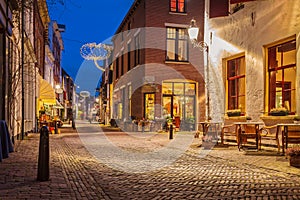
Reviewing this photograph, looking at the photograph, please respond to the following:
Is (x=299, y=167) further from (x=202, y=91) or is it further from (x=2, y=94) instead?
(x=202, y=91)

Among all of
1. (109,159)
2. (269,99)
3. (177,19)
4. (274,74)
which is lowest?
(109,159)

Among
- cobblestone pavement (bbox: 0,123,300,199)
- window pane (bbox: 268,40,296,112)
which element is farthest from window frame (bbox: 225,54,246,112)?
cobblestone pavement (bbox: 0,123,300,199)

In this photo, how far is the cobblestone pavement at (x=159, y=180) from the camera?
5363 millimetres

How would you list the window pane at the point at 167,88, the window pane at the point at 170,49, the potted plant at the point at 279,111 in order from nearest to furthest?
the potted plant at the point at 279,111 → the window pane at the point at 167,88 → the window pane at the point at 170,49

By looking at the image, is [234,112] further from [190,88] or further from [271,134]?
[190,88]

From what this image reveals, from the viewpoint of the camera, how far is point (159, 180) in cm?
661

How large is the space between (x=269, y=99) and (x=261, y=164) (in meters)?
4.70

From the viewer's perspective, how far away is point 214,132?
13109mm

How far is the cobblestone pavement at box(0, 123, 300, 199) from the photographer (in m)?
5.36

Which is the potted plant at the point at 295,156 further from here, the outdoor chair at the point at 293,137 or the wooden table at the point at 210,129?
the wooden table at the point at 210,129

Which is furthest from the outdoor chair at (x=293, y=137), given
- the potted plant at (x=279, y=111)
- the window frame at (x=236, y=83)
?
the window frame at (x=236, y=83)

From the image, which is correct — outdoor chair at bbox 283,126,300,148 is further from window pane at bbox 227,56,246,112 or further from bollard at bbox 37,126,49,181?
bollard at bbox 37,126,49,181

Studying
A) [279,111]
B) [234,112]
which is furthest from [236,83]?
[279,111]

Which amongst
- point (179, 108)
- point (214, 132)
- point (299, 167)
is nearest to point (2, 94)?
point (214, 132)
